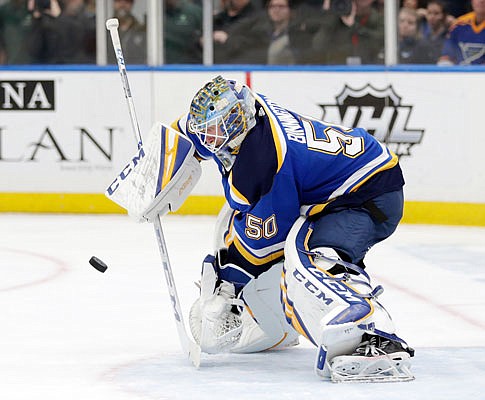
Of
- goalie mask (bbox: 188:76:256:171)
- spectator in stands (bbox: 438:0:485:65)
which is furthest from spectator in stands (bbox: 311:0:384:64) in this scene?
goalie mask (bbox: 188:76:256:171)

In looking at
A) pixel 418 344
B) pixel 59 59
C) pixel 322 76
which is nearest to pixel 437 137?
pixel 322 76

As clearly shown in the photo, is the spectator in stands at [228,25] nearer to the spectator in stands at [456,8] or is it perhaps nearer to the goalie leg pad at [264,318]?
the spectator in stands at [456,8]

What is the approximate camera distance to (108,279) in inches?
189

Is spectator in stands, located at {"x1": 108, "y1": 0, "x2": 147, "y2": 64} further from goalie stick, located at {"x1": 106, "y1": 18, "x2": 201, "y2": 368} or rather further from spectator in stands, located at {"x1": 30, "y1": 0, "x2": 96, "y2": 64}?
goalie stick, located at {"x1": 106, "y1": 18, "x2": 201, "y2": 368}

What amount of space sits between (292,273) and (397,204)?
0.38 metres

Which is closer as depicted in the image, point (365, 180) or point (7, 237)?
point (365, 180)

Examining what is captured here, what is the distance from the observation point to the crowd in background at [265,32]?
6.67 meters

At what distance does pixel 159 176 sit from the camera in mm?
3285

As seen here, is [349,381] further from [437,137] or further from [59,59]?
[59,59]

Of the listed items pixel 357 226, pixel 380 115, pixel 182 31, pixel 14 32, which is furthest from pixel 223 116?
pixel 14 32

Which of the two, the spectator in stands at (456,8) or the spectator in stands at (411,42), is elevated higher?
the spectator in stands at (456,8)

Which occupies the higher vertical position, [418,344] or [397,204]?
[397,204]

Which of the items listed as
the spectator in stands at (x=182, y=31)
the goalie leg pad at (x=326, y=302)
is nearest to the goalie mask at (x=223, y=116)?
the goalie leg pad at (x=326, y=302)

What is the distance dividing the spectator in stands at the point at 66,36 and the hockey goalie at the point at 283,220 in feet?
13.0
